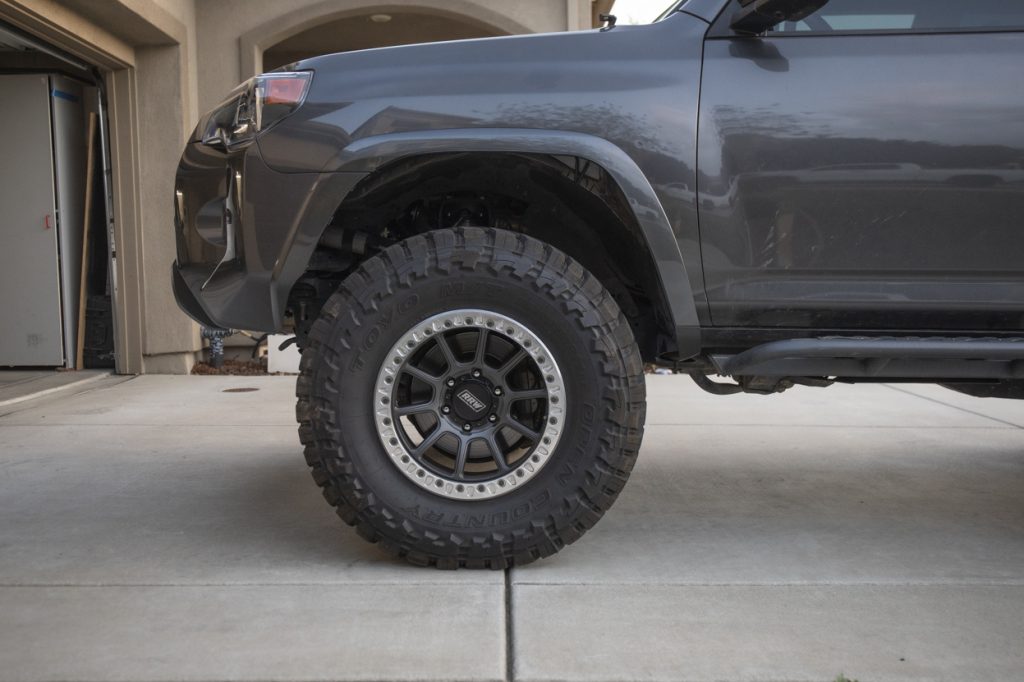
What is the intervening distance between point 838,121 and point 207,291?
1972 mm

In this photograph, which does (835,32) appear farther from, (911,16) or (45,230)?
(45,230)

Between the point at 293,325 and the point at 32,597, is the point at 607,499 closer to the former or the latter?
the point at 293,325

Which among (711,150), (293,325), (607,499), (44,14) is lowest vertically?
(607,499)

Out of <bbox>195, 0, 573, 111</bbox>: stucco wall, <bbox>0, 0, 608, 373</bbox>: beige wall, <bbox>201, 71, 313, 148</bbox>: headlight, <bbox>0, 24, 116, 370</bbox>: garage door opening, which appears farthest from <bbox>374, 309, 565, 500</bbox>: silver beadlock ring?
<bbox>195, 0, 573, 111</bbox>: stucco wall

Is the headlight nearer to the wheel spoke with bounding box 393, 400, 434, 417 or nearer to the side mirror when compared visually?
the wheel spoke with bounding box 393, 400, 434, 417

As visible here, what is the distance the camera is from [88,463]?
453cm

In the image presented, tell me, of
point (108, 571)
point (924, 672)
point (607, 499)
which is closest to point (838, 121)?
point (607, 499)

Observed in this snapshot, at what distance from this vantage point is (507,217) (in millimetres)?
3398

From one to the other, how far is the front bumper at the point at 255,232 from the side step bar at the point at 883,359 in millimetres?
1295

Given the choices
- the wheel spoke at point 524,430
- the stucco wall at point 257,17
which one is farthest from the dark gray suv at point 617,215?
the stucco wall at point 257,17

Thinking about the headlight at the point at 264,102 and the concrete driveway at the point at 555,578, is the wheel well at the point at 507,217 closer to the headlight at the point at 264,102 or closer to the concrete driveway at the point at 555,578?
the headlight at the point at 264,102

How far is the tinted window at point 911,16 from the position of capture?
292 centimetres

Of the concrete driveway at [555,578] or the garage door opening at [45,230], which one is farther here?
the garage door opening at [45,230]

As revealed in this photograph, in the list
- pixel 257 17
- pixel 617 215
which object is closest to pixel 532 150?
pixel 617 215
